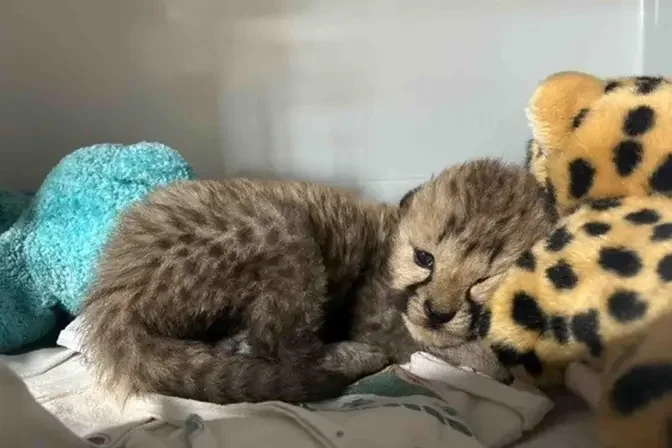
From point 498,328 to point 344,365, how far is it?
0.23 m

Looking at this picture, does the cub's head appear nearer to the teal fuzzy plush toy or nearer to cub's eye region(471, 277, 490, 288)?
cub's eye region(471, 277, 490, 288)

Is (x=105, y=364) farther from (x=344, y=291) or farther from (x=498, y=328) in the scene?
(x=498, y=328)

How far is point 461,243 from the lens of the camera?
3.52 ft

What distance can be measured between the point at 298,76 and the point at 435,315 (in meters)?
0.67

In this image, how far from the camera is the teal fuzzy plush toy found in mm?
1246

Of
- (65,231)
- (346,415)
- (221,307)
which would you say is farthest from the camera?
(65,231)

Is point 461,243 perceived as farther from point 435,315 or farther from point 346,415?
point 346,415

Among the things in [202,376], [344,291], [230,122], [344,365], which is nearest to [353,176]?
[230,122]

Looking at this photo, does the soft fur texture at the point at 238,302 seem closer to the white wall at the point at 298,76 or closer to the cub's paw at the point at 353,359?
the cub's paw at the point at 353,359

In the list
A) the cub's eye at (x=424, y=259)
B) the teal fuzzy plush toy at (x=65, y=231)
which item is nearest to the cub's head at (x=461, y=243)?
the cub's eye at (x=424, y=259)

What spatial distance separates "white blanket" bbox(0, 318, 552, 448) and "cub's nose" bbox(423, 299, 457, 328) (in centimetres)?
5

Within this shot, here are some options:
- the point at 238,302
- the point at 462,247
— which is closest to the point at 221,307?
the point at 238,302

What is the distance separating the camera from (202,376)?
3.21ft

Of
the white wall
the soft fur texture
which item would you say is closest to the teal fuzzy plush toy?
the soft fur texture
